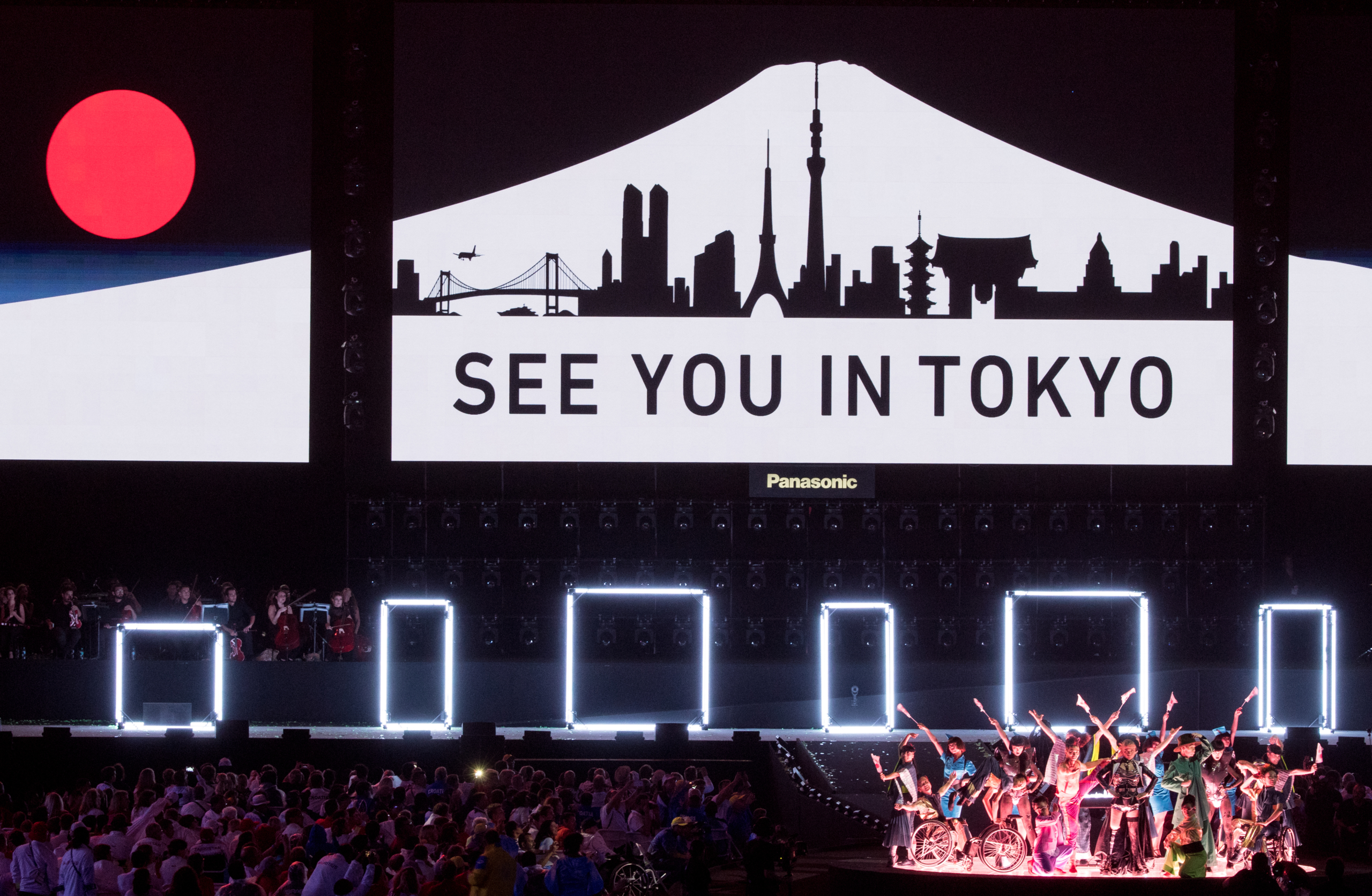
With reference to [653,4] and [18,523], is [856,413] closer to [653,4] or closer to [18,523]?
[653,4]

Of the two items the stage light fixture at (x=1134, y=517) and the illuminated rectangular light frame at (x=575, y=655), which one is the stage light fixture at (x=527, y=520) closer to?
the illuminated rectangular light frame at (x=575, y=655)

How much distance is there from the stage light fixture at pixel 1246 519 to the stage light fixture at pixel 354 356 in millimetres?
11274

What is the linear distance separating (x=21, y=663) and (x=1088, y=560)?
42.8 feet

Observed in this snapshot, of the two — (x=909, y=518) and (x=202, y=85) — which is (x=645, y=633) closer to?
(x=909, y=518)

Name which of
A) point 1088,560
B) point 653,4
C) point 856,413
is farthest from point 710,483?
point 653,4

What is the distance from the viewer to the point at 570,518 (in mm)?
20812

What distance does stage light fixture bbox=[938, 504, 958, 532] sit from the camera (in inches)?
824

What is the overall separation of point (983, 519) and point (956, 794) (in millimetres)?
6721

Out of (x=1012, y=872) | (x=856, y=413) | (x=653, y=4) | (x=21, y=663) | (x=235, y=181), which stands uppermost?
(x=653, y=4)

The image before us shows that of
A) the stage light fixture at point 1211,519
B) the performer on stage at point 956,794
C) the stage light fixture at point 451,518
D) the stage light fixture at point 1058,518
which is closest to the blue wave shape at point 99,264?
the stage light fixture at point 451,518

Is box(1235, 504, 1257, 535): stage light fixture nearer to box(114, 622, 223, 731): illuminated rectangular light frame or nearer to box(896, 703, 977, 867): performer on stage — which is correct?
box(896, 703, 977, 867): performer on stage

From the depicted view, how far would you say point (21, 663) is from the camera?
61.6 feet

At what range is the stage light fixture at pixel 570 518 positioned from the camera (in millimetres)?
20812

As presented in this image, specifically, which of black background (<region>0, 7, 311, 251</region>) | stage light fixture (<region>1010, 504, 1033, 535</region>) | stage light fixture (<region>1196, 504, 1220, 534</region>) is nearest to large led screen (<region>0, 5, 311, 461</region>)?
black background (<region>0, 7, 311, 251</region>)
